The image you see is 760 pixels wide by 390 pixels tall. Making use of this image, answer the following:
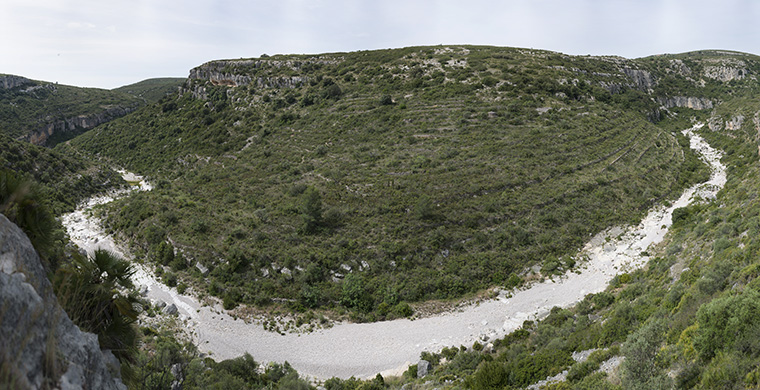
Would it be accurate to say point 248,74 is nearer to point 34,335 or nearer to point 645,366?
point 34,335

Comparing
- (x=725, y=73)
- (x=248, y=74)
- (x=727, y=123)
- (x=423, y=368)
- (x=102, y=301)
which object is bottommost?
(x=423, y=368)

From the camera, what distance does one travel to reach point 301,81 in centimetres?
7338

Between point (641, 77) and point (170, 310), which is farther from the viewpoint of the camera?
point (641, 77)

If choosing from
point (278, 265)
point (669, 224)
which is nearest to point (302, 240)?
point (278, 265)

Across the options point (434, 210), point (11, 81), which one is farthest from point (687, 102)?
point (11, 81)

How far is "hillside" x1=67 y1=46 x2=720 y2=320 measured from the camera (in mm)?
25922

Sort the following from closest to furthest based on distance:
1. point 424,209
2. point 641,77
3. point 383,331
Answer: point 383,331
point 424,209
point 641,77

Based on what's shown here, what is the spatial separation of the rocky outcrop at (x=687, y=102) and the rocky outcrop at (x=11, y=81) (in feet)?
639

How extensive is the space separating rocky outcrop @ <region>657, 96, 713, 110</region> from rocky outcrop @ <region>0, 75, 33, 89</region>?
19471 centimetres

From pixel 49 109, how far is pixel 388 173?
11541cm

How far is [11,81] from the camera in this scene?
108 metres

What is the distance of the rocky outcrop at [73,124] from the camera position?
79.5m

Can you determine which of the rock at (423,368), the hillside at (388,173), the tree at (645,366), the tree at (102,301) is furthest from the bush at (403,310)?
the tree at (102,301)

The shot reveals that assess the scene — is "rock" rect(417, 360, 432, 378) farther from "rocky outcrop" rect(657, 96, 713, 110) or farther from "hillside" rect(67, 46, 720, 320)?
"rocky outcrop" rect(657, 96, 713, 110)
